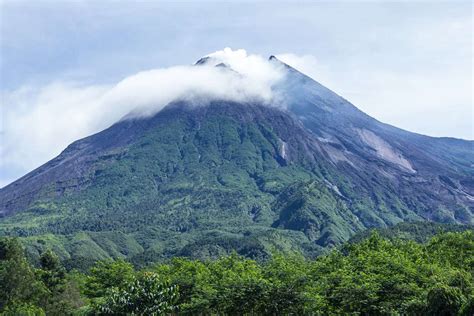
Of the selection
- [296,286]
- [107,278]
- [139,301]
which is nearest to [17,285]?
[107,278]

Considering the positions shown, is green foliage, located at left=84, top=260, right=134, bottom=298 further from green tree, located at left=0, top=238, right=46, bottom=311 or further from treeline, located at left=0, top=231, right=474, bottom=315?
green tree, located at left=0, top=238, right=46, bottom=311

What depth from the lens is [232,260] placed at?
6066cm

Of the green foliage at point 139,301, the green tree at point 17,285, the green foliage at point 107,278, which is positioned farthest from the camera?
the green tree at point 17,285

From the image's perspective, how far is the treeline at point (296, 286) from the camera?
4353cm

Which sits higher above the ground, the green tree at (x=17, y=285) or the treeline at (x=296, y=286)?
the green tree at (x=17, y=285)

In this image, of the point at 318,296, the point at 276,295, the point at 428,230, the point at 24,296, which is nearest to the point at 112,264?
the point at 24,296

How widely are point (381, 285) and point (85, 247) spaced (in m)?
158

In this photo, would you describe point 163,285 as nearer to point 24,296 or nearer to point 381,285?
point 381,285

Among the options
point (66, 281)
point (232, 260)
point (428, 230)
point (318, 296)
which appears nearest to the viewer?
point (318, 296)

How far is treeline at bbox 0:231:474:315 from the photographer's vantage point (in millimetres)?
43531

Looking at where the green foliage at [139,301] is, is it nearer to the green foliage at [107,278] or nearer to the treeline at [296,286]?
the treeline at [296,286]

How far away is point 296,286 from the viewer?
1893 inches

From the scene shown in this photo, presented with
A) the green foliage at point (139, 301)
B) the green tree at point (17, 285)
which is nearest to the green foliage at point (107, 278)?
the green tree at point (17, 285)

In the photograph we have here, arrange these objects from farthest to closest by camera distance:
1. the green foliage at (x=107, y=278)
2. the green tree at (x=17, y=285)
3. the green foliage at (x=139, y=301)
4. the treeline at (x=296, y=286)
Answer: the green tree at (x=17, y=285) < the green foliage at (x=107, y=278) < the green foliage at (x=139, y=301) < the treeline at (x=296, y=286)
